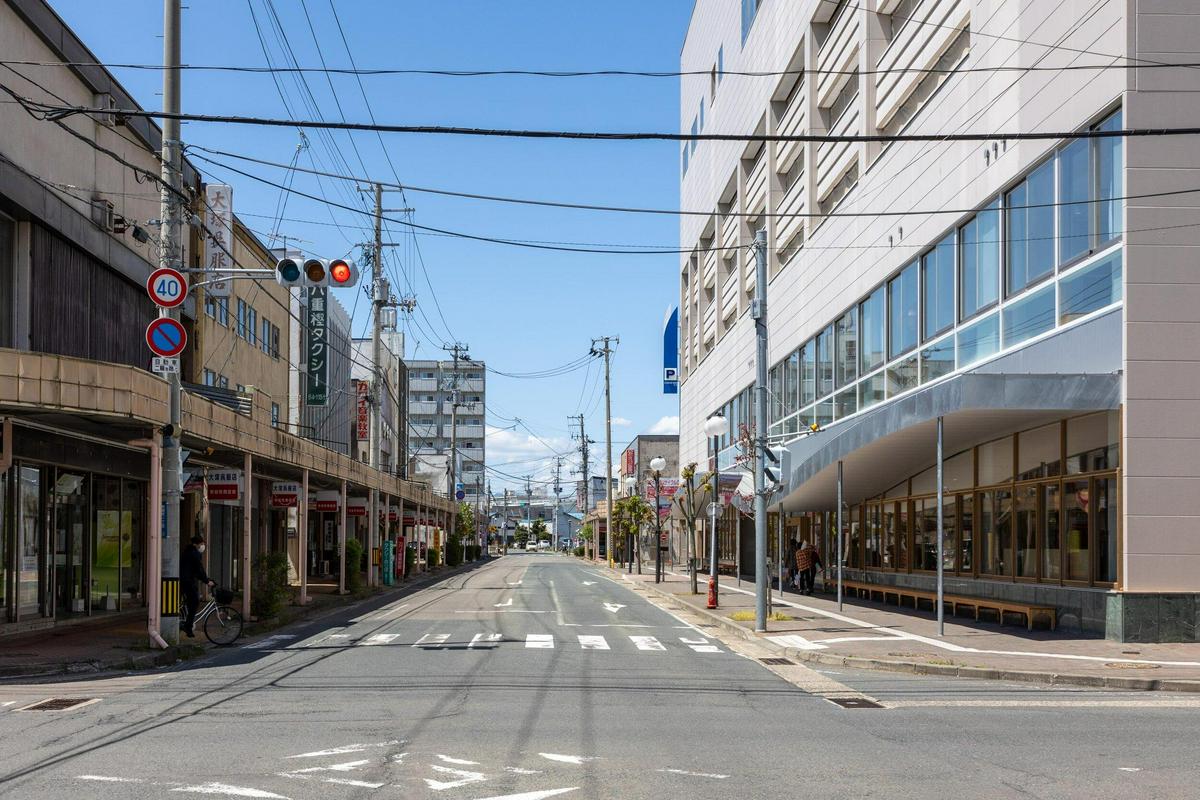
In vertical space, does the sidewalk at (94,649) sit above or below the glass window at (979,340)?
below

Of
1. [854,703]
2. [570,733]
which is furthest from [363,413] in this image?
[570,733]

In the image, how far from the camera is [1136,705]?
12797 millimetres

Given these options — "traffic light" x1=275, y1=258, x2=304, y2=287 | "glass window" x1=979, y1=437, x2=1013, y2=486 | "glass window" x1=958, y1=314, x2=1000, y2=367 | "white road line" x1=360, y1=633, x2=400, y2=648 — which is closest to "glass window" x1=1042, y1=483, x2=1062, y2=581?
"glass window" x1=979, y1=437, x2=1013, y2=486

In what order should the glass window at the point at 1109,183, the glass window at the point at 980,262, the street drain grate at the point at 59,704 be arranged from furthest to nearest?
1. the glass window at the point at 980,262
2. the glass window at the point at 1109,183
3. the street drain grate at the point at 59,704

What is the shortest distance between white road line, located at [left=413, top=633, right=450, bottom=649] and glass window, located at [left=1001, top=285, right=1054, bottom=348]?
1145cm

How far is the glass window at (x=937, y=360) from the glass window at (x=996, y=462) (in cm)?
182

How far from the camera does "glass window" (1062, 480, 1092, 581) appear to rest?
64.6 ft

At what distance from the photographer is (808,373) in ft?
121

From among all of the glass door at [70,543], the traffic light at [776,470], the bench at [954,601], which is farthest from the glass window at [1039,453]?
the glass door at [70,543]

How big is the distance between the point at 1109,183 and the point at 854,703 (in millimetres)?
10201

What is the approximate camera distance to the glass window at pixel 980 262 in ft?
74.0

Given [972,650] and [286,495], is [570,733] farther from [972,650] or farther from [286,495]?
[286,495]

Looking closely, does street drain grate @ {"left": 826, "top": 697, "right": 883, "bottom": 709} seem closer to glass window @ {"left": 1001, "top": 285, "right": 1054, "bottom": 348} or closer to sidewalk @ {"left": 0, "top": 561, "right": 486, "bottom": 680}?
glass window @ {"left": 1001, "top": 285, "right": 1054, "bottom": 348}

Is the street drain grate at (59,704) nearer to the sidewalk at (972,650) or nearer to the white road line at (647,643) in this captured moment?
the white road line at (647,643)
